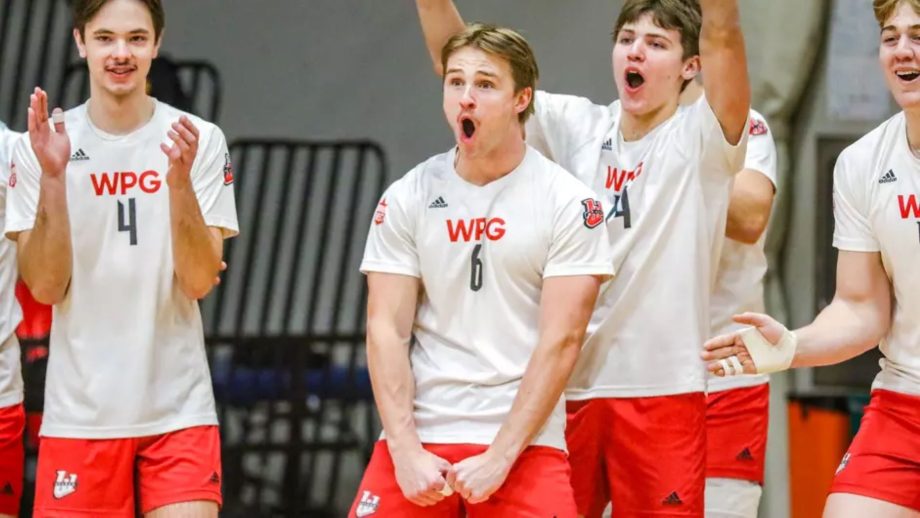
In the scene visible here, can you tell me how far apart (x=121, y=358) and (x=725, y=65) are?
5.69ft

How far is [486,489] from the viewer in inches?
142

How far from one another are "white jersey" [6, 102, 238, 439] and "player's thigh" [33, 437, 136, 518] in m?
0.03

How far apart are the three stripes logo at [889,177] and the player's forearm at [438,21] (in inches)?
50.1

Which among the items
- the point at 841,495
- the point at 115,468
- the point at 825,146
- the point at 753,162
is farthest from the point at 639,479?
the point at 825,146

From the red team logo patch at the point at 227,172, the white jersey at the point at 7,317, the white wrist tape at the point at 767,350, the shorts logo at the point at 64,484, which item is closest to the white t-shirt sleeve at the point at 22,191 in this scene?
the white jersey at the point at 7,317

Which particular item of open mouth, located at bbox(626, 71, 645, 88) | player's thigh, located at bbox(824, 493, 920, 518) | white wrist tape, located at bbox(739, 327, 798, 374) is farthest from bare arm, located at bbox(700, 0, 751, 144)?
player's thigh, located at bbox(824, 493, 920, 518)

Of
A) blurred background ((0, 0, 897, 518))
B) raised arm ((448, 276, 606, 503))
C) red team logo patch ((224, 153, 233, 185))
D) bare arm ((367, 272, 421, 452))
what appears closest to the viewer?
raised arm ((448, 276, 606, 503))

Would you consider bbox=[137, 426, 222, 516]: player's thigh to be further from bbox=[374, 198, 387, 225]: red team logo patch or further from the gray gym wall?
the gray gym wall

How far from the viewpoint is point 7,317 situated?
13.7 ft

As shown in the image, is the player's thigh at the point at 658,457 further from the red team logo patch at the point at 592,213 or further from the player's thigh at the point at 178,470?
the player's thigh at the point at 178,470

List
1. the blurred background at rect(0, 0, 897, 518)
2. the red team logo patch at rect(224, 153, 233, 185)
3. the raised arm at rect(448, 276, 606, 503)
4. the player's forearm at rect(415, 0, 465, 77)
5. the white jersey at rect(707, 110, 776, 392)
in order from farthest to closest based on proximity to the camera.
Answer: the blurred background at rect(0, 0, 897, 518), the white jersey at rect(707, 110, 776, 392), the player's forearm at rect(415, 0, 465, 77), the red team logo patch at rect(224, 153, 233, 185), the raised arm at rect(448, 276, 606, 503)

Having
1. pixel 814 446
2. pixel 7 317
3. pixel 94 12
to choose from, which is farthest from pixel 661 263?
pixel 814 446

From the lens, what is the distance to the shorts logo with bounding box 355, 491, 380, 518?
12.3ft

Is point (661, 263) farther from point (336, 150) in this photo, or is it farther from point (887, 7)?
point (336, 150)
